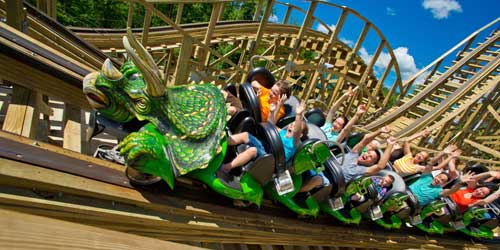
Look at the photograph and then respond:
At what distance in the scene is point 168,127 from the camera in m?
1.85

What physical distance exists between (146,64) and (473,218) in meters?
4.51

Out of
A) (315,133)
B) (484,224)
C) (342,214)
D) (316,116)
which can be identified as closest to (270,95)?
(315,133)

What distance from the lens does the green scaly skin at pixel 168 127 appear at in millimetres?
1641

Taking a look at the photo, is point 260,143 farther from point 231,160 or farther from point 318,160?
point 318,160

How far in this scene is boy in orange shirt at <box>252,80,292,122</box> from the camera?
9.05 feet

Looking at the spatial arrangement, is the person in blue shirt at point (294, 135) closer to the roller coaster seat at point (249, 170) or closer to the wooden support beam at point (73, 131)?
the roller coaster seat at point (249, 170)

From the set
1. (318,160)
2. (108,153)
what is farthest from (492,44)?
(108,153)

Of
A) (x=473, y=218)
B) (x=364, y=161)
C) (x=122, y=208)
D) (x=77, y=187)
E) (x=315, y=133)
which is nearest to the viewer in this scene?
(x=77, y=187)

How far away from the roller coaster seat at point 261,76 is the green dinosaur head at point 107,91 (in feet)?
4.83

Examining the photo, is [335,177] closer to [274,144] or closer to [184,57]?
[274,144]

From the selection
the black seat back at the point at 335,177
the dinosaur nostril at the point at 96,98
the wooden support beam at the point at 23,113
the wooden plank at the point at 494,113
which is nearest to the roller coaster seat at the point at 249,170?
the black seat back at the point at 335,177

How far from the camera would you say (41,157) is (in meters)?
1.47

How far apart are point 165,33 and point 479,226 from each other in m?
5.58

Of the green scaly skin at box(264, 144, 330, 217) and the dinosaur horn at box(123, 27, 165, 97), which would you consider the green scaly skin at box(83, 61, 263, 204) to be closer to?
the dinosaur horn at box(123, 27, 165, 97)
